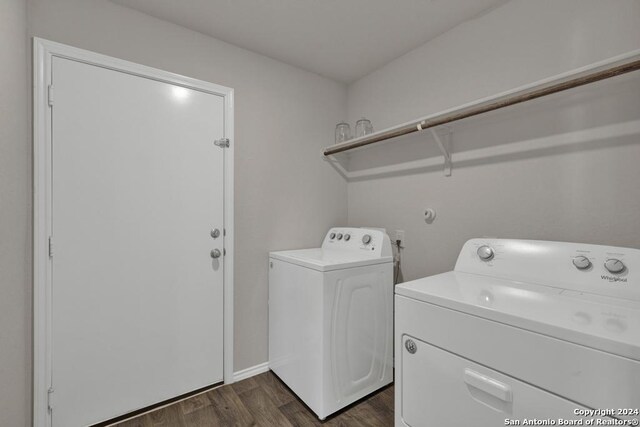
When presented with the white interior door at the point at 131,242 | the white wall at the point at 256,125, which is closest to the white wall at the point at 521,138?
the white wall at the point at 256,125

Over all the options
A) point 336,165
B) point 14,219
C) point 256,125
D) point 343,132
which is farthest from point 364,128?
point 14,219

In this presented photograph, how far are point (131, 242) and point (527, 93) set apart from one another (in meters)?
2.12

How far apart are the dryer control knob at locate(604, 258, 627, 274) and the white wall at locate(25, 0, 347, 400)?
5.56 feet

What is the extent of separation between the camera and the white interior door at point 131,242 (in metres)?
1.44

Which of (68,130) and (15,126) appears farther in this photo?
(68,130)

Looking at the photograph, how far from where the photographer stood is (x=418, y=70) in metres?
1.99

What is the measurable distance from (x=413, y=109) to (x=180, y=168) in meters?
1.60

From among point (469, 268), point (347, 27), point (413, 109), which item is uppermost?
point (347, 27)

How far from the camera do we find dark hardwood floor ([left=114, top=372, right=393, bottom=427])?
5.11 feet

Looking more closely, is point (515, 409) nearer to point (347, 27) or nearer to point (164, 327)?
point (164, 327)

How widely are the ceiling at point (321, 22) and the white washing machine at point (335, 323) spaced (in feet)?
4.22

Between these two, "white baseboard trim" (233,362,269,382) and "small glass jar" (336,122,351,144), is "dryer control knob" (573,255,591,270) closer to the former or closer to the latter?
"small glass jar" (336,122,351,144)

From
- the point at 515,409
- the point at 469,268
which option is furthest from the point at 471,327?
the point at 469,268

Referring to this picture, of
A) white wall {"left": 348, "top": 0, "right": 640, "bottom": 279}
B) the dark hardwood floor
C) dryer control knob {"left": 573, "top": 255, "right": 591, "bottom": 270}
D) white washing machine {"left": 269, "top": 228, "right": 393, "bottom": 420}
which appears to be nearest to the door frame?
the dark hardwood floor
